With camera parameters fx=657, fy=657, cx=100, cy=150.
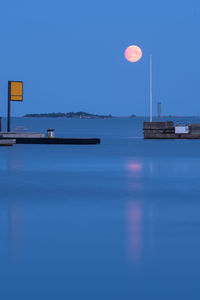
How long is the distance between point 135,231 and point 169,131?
54145 millimetres

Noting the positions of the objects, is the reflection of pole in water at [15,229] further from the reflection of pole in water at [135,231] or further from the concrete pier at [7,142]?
the concrete pier at [7,142]

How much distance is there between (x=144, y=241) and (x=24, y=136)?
45.9m

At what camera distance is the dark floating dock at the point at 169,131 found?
216 feet

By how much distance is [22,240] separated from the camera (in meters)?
12.1

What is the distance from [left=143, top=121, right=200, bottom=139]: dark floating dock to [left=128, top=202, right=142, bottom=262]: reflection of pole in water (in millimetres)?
47965

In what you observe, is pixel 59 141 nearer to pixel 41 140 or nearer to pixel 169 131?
pixel 41 140

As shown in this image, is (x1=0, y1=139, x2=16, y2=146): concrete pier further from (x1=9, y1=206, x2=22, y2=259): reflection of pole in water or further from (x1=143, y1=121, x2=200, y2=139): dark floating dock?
(x1=9, y1=206, x2=22, y2=259): reflection of pole in water

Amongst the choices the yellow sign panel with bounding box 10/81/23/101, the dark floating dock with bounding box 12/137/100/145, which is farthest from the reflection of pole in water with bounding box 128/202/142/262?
the yellow sign panel with bounding box 10/81/23/101

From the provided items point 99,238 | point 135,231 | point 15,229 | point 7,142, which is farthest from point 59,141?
point 99,238

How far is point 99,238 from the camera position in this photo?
12.4 m

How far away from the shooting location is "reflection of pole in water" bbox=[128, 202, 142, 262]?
A: 1091 centimetres

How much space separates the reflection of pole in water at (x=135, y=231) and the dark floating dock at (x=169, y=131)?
157 ft

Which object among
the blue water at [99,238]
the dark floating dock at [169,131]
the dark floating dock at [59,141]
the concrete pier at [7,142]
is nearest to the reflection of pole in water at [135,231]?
the blue water at [99,238]

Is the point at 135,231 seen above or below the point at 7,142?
below
